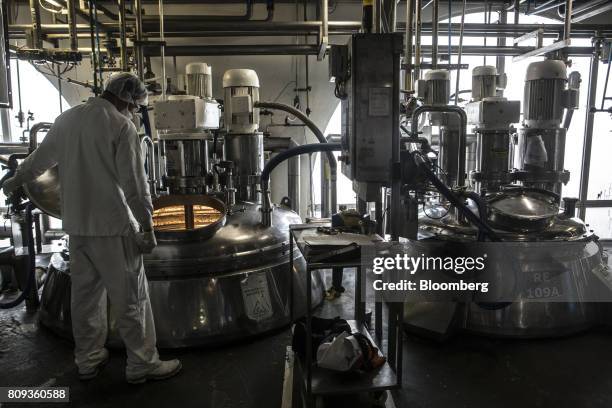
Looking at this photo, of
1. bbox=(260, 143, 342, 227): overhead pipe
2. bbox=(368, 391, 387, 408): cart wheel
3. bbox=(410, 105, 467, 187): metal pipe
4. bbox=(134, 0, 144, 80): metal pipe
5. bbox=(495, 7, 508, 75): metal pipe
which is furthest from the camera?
bbox=(495, 7, 508, 75): metal pipe

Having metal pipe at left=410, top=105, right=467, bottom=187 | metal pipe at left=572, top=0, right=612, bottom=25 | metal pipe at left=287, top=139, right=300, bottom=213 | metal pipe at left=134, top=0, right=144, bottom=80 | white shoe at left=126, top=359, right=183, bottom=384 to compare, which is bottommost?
white shoe at left=126, top=359, right=183, bottom=384

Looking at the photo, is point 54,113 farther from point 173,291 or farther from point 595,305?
point 595,305

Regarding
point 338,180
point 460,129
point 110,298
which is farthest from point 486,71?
point 110,298

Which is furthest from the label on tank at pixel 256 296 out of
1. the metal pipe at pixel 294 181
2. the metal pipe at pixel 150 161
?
the metal pipe at pixel 294 181

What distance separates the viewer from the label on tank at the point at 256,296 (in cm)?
255

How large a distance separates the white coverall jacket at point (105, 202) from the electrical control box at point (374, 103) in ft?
3.07

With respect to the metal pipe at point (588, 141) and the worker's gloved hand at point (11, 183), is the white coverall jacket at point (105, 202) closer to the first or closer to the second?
the worker's gloved hand at point (11, 183)

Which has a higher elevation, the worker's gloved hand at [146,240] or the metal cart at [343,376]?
the worker's gloved hand at [146,240]

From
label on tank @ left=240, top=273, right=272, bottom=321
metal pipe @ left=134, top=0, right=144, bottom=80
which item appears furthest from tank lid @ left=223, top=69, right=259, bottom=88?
label on tank @ left=240, top=273, right=272, bottom=321

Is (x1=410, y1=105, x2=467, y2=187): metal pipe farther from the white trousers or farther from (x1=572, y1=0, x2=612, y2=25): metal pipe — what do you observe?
(x1=572, y1=0, x2=612, y2=25): metal pipe

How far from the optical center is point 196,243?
2.59 m

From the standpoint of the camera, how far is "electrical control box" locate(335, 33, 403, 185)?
1894 millimetres

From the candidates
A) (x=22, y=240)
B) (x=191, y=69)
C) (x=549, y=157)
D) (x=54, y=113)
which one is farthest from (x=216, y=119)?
(x=54, y=113)

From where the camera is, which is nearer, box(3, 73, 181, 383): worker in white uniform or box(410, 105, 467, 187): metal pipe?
box(3, 73, 181, 383): worker in white uniform
